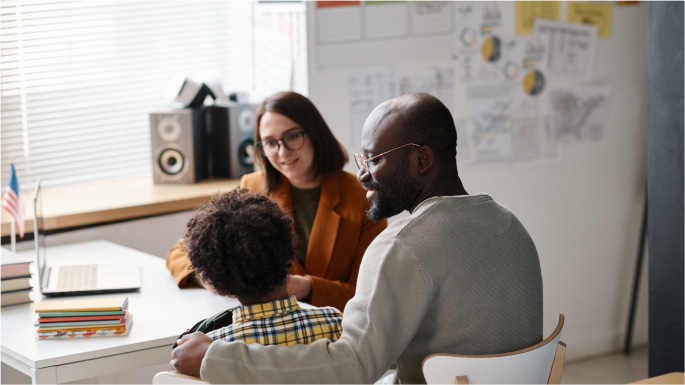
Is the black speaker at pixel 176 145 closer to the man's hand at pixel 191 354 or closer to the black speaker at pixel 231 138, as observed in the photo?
the black speaker at pixel 231 138

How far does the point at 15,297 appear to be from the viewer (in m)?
2.21

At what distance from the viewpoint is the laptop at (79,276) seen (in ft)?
7.32

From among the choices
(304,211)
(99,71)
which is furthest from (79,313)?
(99,71)

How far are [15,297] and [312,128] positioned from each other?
39.7 inches

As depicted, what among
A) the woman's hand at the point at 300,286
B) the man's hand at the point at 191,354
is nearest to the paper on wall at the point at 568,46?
the woman's hand at the point at 300,286

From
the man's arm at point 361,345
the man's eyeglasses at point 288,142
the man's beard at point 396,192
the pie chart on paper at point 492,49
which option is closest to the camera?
the man's arm at point 361,345

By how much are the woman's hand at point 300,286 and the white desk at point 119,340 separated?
0.57 feet

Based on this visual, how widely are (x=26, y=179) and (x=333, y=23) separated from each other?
152 centimetres

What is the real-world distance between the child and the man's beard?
196 mm

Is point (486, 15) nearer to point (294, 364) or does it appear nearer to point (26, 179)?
point (26, 179)

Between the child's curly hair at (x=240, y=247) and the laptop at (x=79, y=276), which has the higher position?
the child's curly hair at (x=240, y=247)

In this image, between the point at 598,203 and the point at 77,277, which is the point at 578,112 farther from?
the point at 77,277

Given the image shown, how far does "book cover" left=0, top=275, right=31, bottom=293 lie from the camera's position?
2.19 meters

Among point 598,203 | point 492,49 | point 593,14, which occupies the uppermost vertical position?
point 593,14
